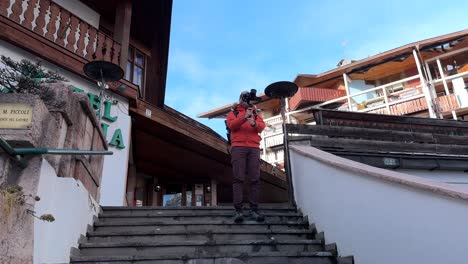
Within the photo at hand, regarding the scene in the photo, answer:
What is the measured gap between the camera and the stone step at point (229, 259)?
356 cm

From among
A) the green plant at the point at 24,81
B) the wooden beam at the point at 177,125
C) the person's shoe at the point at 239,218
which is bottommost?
the person's shoe at the point at 239,218

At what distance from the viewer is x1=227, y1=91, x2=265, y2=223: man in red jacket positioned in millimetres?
4848

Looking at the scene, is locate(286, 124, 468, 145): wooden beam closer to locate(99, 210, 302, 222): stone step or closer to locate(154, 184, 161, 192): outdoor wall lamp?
locate(99, 210, 302, 222): stone step

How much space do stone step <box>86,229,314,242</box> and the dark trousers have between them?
1.53 feet

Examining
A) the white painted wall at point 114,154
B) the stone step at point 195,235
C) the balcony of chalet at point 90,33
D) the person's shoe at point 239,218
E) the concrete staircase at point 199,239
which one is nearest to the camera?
the concrete staircase at point 199,239

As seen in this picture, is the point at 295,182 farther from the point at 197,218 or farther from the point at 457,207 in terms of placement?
the point at 457,207

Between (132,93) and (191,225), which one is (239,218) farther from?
(132,93)

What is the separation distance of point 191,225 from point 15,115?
92.9 inches

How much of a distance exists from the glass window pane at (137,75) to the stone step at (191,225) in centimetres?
650

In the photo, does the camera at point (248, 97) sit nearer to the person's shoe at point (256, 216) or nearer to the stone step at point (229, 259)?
the person's shoe at point (256, 216)

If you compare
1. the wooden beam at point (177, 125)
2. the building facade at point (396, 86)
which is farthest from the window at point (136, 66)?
the building facade at point (396, 86)

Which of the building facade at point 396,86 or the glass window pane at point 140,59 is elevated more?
the building facade at point 396,86

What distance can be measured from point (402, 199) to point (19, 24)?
6164 mm

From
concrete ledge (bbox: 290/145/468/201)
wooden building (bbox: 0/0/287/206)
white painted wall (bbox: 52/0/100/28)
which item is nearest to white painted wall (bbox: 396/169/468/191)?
concrete ledge (bbox: 290/145/468/201)
